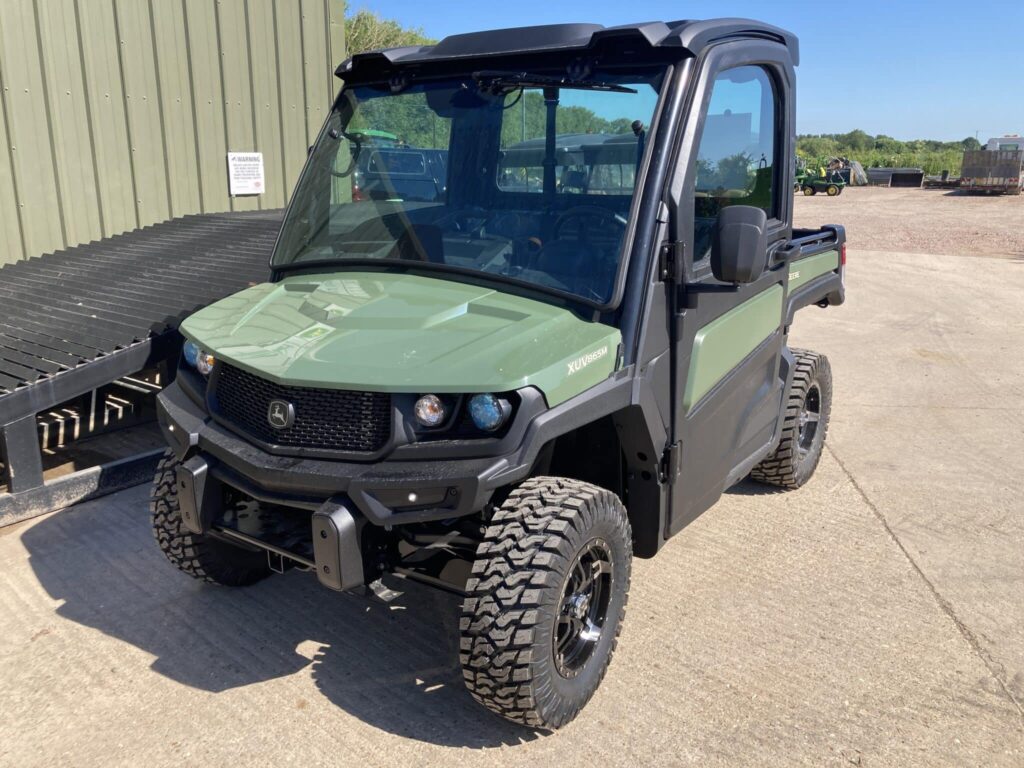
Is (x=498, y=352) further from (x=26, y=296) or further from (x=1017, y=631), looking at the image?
(x=26, y=296)

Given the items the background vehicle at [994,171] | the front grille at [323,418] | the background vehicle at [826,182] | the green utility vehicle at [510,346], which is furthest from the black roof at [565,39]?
the background vehicle at [994,171]

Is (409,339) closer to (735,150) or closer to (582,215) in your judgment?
(582,215)

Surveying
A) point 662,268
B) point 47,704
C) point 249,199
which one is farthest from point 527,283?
point 249,199

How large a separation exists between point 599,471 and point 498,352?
3.02ft

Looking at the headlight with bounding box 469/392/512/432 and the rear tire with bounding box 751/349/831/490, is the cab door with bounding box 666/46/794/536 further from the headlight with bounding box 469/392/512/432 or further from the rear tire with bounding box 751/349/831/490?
the headlight with bounding box 469/392/512/432

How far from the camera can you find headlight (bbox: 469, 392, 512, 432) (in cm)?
271

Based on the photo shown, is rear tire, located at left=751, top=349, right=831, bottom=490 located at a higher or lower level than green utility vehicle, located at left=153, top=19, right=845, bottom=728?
lower

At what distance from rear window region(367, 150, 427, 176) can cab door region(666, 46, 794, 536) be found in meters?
1.19

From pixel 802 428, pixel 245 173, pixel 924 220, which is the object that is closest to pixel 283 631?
pixel 802 428

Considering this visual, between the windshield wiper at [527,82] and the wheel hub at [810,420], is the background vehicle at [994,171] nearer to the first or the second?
the wheel hub at [810,420]

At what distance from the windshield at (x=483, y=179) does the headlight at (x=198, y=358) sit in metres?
0.64

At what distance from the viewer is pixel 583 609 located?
3.13 meters

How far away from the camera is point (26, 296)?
5.69 meters

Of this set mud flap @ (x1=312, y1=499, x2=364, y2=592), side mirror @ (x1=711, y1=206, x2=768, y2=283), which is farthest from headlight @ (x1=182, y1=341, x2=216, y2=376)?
side mirror @ (x1=711, y1=206, x2=768, y2=283)
